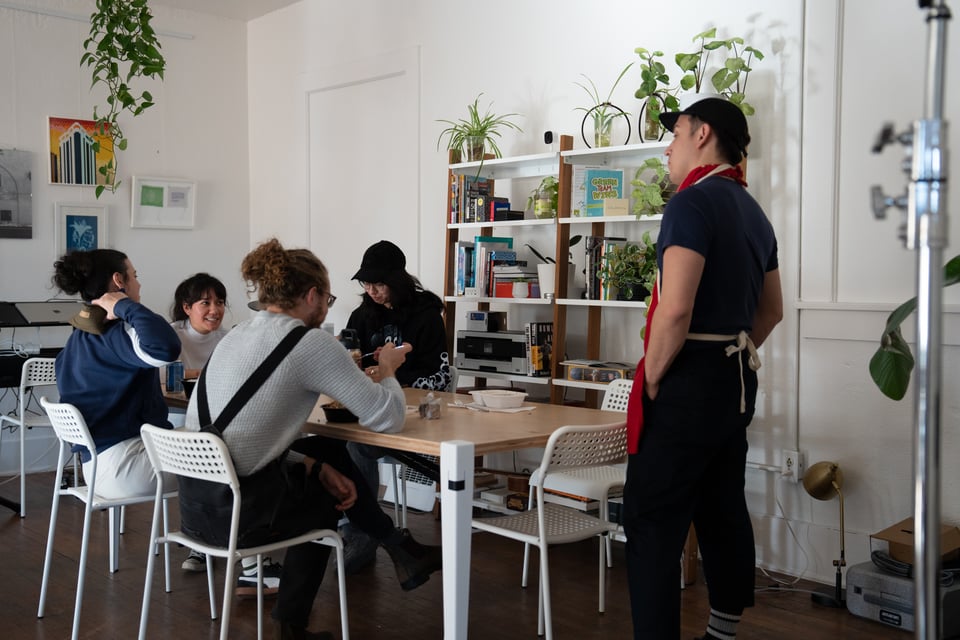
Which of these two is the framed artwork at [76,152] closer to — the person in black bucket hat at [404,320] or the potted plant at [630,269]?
the person in black bucket hat at [404,320]

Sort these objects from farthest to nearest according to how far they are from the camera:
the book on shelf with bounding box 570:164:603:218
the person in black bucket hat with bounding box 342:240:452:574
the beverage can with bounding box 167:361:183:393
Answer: the book on shelf with bounding box 570:164:603:218
the person in black bucket hat with bounding box 342:240:452:574
the beverage can with bounding box 167:361:183:393

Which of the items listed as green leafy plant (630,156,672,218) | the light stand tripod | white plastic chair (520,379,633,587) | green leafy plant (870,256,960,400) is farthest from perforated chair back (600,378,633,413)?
the light stand tripod

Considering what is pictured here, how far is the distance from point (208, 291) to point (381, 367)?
1.59 meters

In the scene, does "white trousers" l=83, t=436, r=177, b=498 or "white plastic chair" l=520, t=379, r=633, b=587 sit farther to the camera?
"white plastic chair" l=520, t=379, r=633, b=587

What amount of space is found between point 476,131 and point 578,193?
776 millimetres

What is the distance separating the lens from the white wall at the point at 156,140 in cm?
605

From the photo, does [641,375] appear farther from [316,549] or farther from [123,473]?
[123,473]

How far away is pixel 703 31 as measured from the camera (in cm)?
426

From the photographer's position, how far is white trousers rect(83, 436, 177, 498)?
3287 millimetres

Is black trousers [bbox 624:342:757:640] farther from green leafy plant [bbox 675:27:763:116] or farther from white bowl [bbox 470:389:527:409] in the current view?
green leafy plant [bbox 675:27:763:116]

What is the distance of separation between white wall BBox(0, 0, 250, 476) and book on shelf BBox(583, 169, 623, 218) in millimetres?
3441

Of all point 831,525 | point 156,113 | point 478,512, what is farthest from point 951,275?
point 156,113

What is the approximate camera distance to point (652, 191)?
408 centimetres

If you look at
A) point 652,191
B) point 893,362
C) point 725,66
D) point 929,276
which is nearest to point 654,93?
point 725,66
